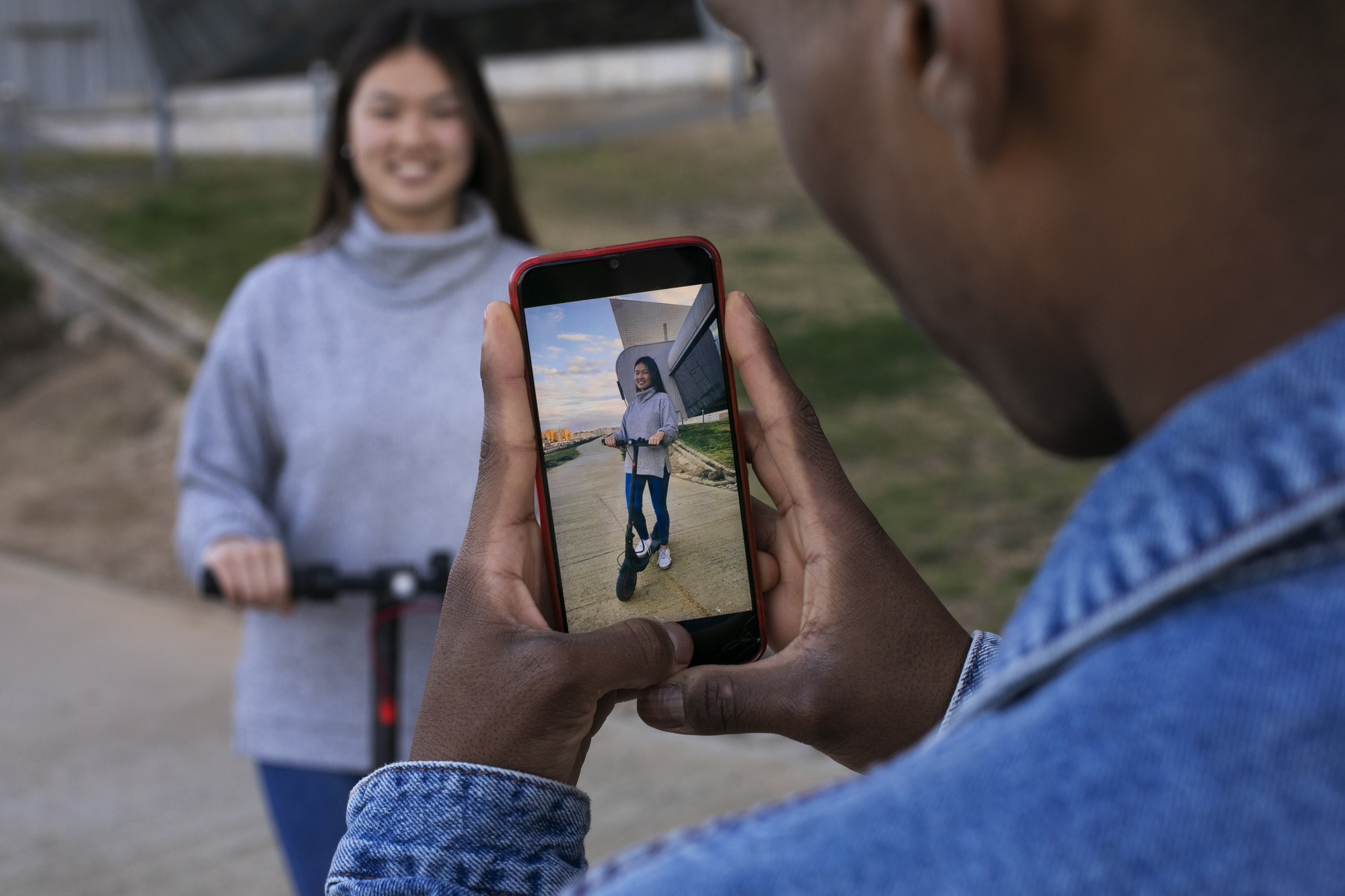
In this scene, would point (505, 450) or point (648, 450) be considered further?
point (648, 450)

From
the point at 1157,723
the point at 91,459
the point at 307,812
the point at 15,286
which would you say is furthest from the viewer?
the point at 15,286

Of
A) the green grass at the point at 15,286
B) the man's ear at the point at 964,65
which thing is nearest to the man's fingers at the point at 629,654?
the man's ear at the point at 964,65

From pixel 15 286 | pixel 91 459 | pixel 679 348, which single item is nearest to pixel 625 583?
pixel 679 348

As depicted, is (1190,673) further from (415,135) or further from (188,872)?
(188,872)

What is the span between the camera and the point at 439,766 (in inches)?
39.6

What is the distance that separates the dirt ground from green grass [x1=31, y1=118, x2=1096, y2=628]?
870 mm

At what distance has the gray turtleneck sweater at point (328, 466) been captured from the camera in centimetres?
271

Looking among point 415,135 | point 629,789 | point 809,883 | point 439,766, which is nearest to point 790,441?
point 439,766

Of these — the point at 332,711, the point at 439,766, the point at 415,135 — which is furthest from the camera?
the point at 415,135

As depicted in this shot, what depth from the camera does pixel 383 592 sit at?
8.62 ft

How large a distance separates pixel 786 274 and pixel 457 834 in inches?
348

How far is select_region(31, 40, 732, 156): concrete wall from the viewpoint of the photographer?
1616 cm

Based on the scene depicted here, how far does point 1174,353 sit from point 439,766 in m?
0.62

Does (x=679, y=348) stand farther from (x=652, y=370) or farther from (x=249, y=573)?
(x=249, y=573)
